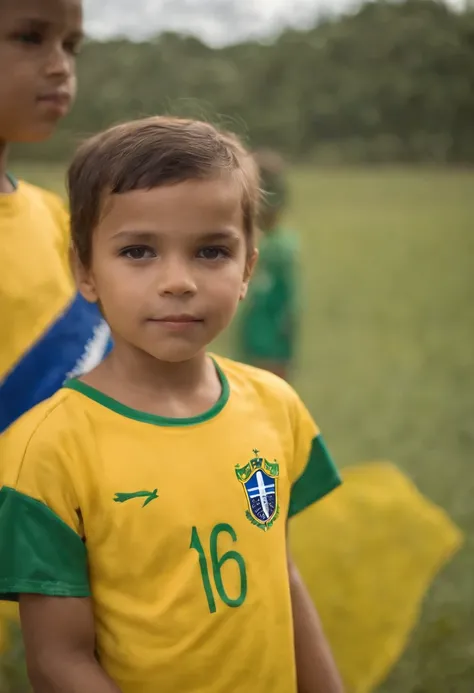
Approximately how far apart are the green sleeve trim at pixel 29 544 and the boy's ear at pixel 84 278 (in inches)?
10.8

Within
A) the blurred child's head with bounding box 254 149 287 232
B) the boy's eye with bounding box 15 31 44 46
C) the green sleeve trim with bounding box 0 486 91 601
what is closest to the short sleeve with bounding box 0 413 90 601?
the green sleeve trim with bounding box 0 486 91 601

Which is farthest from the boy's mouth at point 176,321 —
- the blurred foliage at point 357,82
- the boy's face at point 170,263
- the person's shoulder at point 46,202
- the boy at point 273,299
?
the blurred foliage at point 357,82

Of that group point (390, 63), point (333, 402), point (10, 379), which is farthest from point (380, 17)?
point (10, 379)

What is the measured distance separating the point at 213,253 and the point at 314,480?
38 centimetres

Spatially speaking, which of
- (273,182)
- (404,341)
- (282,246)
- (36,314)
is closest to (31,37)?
(36,314)

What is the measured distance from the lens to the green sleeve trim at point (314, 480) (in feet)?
4.11

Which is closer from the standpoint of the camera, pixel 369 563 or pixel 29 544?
pixel 29 544

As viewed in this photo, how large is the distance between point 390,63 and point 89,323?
Answer: 3721 mm

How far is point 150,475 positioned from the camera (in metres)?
1.05

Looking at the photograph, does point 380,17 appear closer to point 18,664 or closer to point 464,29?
point 464,29

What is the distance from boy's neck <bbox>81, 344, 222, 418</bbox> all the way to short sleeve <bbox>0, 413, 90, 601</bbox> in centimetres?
12

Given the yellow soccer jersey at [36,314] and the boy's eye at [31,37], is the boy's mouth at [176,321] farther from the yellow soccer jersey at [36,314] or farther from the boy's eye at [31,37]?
the boy's eye at [31,37]

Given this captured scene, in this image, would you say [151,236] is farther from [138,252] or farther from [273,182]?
[273,182]

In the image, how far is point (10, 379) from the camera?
1310mm
